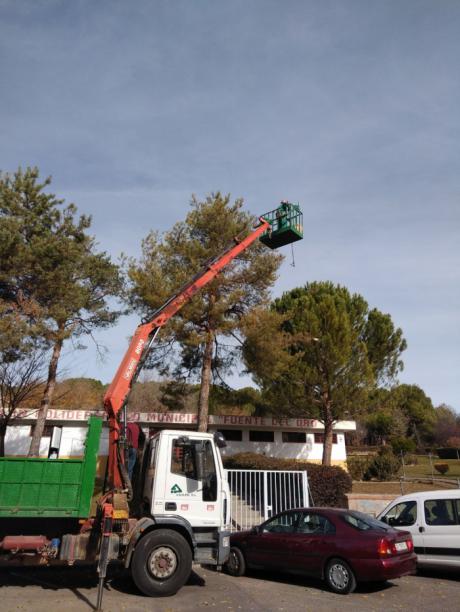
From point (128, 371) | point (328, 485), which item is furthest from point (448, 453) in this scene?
point (128, 371)

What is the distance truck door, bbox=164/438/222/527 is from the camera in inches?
283

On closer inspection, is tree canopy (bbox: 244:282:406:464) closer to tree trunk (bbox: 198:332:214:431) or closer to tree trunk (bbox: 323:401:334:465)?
tree trunk (bbox: 323:401:334:465)

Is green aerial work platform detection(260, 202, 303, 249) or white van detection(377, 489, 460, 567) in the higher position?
green aerial work platform detection(260, 202, 303, 249)

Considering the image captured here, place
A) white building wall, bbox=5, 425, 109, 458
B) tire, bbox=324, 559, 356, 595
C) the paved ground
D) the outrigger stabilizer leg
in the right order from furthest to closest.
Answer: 1. white building wall, bbox=5, 425, 109, 458
2. tire, bbox=324, 559, 356, 595
3. the paved ground
4. the outrigger stabilizer leg

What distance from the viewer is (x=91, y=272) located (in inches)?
760

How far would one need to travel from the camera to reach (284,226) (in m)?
13.6

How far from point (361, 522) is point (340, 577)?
951 mm

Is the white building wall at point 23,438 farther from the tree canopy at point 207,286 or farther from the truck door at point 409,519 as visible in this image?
the truck door at point 409,519

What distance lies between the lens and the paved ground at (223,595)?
6.15m

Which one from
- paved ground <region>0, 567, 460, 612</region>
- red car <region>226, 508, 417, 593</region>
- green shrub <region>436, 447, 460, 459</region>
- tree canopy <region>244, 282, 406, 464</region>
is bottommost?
paved ground <region>0, 567, 460, 612</region>

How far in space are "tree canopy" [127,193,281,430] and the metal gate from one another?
442cm

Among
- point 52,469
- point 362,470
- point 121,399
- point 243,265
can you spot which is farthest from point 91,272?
point 362,470

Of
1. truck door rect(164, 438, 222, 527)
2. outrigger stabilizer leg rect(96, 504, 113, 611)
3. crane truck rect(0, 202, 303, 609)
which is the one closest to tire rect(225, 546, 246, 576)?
crane truck rect(0, 202, 303, 609)

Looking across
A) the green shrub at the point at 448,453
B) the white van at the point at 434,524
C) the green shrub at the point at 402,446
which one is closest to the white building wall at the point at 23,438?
the white van at the point at 434,524
